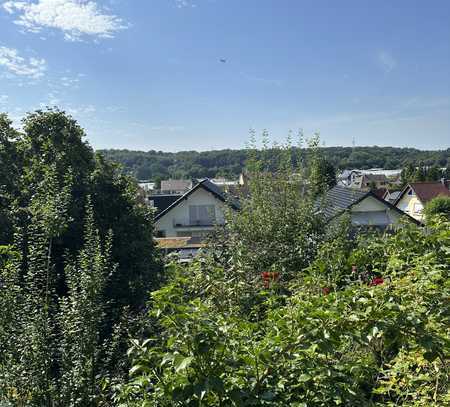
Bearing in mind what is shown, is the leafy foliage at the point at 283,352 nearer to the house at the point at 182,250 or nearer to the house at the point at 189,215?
the house at the point at 182,250

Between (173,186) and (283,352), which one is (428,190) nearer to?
(283,352)

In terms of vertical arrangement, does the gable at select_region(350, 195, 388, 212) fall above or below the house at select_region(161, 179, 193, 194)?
below

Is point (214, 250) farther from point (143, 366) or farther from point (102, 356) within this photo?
point (143, 366)

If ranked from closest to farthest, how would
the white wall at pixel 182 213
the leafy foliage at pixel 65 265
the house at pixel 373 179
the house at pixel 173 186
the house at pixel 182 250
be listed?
the leafy foliage at pixel 65 265
the house at pixel 182 250
the white wall at pixel 182 213
the house at pixel 373 179
the house at pixel 173 186

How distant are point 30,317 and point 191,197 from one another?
69.0ft

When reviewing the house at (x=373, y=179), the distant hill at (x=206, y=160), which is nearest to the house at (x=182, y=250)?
the house at (x=373, y=179)

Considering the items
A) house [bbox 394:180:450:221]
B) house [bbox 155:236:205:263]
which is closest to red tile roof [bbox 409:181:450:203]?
house [bbox 394:180:450:221]

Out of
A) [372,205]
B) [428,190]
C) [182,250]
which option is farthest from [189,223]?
[428,190]

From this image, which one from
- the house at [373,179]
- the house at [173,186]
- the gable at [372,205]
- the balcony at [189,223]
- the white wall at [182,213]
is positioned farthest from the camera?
the house at [173,186]

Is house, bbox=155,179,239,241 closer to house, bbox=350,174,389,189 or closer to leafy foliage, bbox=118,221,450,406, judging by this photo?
leafy foliage, bbox=118,221,450,406

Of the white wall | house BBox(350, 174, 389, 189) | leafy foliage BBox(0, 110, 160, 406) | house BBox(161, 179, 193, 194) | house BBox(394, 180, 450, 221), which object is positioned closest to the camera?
leafy foliage BBox(0, 110, 160, 406)

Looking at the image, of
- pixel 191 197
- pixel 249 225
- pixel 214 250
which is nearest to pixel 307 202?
pixel 249 225

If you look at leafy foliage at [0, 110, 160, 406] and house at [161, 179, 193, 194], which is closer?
leafy foliage at [0, 110, 160, 406]

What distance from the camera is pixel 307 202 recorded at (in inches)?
243
